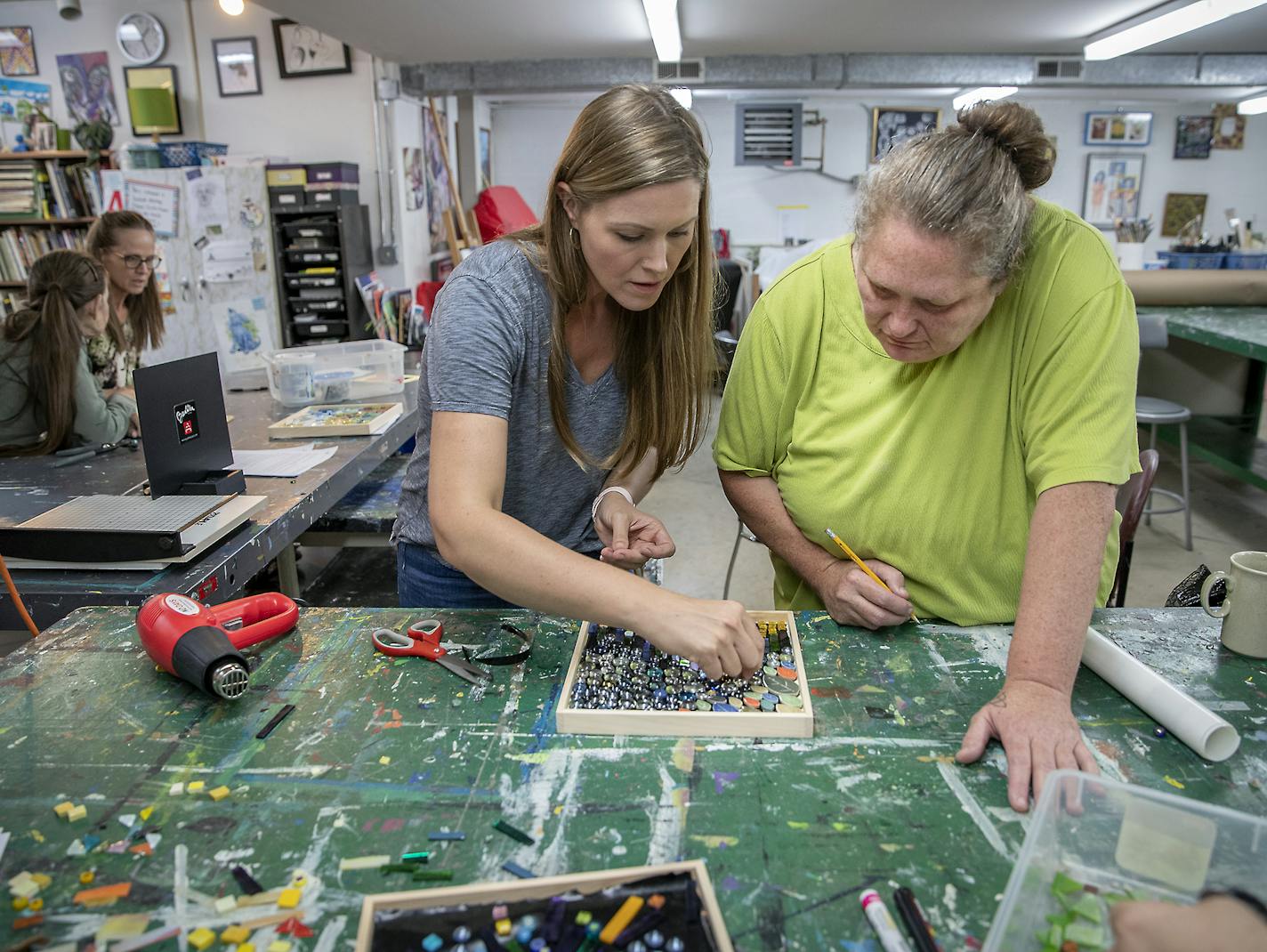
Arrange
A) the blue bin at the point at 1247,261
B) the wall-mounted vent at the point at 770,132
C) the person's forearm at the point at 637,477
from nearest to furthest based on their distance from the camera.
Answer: the person's forearm at the point at 637,477 < the blue bin at the point at 1247,261 < the wall-mounted vent at the point at 770,132

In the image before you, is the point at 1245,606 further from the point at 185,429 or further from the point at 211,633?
the point at 185,429

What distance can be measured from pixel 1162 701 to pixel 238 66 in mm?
→ 6067

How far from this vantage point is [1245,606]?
1.19 metres

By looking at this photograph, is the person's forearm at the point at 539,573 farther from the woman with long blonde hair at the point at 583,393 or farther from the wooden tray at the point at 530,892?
the wooden tray at the point at 530,892

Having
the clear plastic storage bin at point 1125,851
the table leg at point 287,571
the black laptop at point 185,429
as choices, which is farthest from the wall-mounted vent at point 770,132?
the clear plastic storage bin at point 1125,851

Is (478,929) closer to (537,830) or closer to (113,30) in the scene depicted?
(537,830)

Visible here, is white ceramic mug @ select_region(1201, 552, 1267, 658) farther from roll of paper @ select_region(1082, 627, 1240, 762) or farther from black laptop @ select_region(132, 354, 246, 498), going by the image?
black laptop @ select_region(132, 354, 246, 498)

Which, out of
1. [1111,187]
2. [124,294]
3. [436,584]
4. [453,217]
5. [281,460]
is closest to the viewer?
[436,584]

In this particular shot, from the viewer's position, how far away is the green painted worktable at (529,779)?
796 millimetres

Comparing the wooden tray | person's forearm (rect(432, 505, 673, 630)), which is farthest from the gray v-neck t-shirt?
the wooden tray

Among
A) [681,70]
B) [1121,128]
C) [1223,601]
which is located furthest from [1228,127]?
[1223,601]

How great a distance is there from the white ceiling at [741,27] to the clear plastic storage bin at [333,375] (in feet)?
5.92

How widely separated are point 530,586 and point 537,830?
295 millimetres

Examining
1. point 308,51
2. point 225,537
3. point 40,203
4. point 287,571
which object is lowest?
point 287,571
